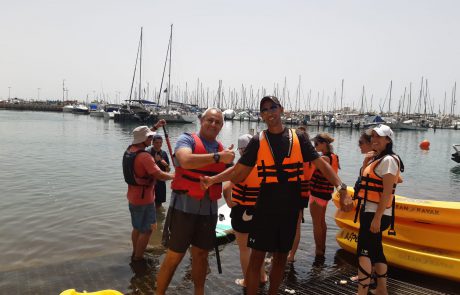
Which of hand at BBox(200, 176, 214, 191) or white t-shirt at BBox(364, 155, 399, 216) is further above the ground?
white t-shirt at BBox(364, 155, 399, 216)

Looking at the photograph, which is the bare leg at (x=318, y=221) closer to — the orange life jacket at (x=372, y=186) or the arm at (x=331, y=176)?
the orange life jacket at (x=372, y=186)

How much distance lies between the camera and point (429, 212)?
5.28m

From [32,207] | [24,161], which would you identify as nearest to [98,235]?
[32,207]

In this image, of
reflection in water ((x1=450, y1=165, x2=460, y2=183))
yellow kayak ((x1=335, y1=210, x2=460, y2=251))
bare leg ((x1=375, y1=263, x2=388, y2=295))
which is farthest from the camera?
reflection in water ((x1=450, y1=165, x2=460, y2=183))

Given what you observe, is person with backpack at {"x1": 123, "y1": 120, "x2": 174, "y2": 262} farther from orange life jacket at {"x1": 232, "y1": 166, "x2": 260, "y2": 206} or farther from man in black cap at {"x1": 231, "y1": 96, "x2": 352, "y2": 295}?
man in black cap at {"x1": 231, "y1": 96, "x2": 352, "y2": 295}

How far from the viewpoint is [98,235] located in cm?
740

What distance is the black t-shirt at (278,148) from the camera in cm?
352

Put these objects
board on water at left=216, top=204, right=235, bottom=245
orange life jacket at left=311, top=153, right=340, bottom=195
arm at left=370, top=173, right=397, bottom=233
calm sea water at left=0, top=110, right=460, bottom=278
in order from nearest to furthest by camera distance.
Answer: arm at left=370, top=173, right=397, bottom=233 < orange life jacket at left=311, top=153, right=340, bottom=195 < calm sea water at left=0, top=110, right=460, bottom=278 < board on water at left=216, top=204, right=235, bottom=245

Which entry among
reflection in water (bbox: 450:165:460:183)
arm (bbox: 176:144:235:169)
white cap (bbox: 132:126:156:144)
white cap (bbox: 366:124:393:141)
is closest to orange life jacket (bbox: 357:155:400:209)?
white cap (bbox: 366:124:393:141)

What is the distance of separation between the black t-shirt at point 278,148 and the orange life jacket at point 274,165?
3 centimetres

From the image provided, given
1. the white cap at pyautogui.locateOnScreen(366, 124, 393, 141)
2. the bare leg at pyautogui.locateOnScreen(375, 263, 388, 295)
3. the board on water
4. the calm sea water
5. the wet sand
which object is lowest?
the calm sea water

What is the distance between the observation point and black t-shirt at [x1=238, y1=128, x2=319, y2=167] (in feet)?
11.5

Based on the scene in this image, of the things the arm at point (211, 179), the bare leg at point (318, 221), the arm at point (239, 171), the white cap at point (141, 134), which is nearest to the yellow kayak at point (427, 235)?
the bare leg at point (318, 221)

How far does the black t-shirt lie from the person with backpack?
5.82 ft
